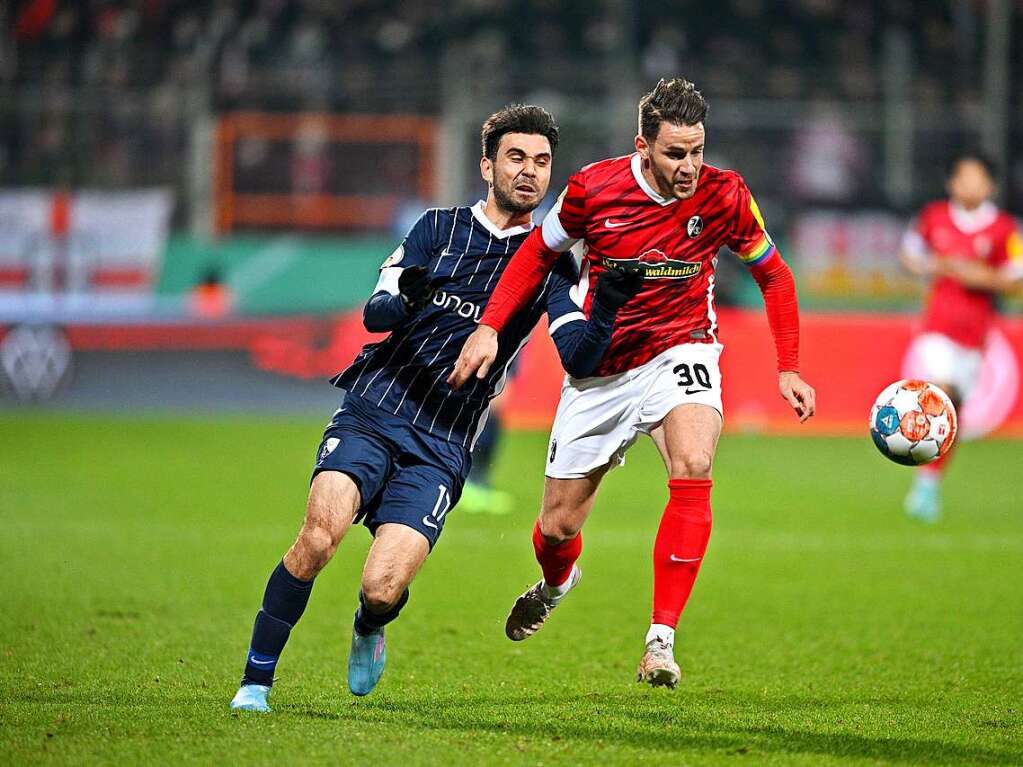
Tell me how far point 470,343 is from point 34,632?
2.53m

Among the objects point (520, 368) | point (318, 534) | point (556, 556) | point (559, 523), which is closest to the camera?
point (318, 534)

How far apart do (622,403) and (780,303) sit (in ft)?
2.25

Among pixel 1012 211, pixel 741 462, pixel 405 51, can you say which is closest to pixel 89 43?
pixel 405 51

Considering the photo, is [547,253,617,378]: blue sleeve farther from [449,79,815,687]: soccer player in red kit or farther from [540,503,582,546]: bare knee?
[540,503,582,546]: bare knee

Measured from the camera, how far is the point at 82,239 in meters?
17.5

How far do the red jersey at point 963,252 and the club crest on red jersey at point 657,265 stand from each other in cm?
606

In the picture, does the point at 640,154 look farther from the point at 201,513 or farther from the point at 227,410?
the point at 227,410

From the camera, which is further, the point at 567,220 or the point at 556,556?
Result: the point at 556,556

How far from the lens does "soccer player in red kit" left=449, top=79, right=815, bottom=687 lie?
5078mm

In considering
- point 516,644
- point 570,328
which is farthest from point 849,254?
point 570,328

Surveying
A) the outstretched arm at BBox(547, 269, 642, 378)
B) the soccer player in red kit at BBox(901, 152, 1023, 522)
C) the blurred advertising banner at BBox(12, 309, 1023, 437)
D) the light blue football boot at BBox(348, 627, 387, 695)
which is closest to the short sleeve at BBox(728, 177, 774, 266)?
the outstretched arm at BBox(547, 269, 642, 378)

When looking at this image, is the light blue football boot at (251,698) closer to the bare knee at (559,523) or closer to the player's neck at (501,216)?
the bare knee at (559,523)

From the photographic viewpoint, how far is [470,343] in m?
4.94

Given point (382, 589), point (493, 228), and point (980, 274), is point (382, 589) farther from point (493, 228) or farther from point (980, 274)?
point (980, 274)
